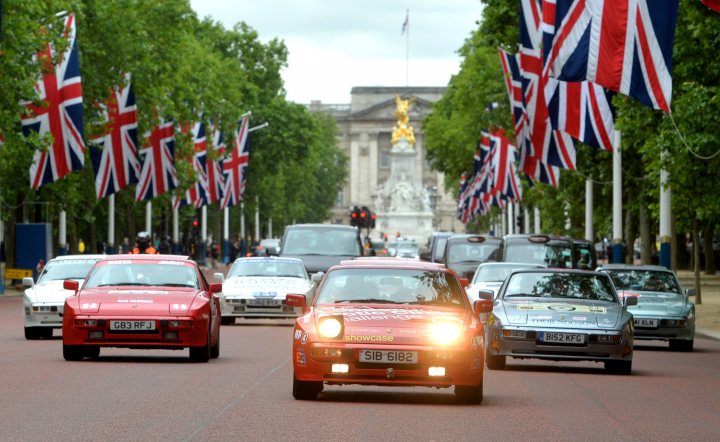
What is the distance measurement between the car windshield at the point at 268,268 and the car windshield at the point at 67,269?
22.4 feet

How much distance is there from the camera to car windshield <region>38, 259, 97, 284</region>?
28.8 m

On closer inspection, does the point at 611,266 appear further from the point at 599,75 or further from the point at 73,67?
the point at 73,67

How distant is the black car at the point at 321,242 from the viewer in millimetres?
42312

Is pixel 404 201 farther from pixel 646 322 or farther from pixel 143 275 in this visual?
pixel 143 275

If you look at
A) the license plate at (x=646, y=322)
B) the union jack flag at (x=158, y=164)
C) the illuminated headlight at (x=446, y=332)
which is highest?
the union jack flag at (x=158, y=164)

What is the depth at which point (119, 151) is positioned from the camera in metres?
54.9

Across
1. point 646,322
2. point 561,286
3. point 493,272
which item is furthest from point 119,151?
point 561,286

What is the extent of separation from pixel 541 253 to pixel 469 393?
22.6 m

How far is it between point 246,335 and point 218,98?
57.3m

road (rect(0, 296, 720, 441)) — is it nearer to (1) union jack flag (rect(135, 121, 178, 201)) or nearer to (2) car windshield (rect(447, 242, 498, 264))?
(2) car windshield (rect(447, 242, 498, 264))

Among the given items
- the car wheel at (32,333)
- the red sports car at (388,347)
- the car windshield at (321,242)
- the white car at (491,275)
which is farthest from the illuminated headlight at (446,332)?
the car windshield at (321,242)

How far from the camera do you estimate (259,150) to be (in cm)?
10469

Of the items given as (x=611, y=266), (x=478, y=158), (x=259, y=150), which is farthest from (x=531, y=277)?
(x=259, y=150)

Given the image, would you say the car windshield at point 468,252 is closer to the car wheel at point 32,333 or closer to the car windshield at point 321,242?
the car windshield at point 321,242
